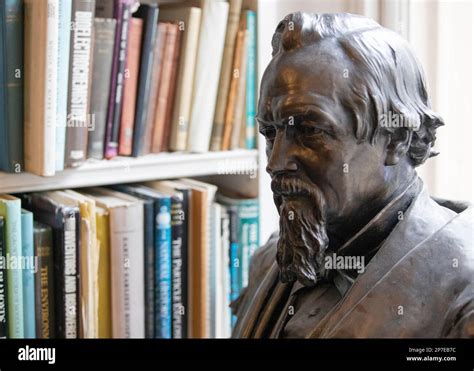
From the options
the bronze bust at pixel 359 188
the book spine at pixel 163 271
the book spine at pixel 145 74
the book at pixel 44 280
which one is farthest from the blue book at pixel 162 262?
the bronze bust at pixel 359 188

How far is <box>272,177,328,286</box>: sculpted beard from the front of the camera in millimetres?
1037

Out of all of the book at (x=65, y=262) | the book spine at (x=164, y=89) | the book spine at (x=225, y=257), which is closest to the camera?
the book at (x=65, y=262)

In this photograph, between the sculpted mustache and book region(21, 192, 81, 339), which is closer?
the sculpted mustache

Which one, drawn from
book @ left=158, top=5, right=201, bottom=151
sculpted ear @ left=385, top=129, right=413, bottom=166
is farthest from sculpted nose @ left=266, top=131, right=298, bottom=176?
book @ left=158, top=5, right=201, bottom=151

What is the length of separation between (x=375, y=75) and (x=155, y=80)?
71 centimetres

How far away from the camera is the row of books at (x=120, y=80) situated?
1450mm

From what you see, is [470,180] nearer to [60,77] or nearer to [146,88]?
[146,88]

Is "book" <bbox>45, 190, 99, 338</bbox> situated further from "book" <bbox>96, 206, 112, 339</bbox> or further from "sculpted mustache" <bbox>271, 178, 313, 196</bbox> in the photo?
"sculpted mustache" <bbox>271, 178, 313, 196</bbox>

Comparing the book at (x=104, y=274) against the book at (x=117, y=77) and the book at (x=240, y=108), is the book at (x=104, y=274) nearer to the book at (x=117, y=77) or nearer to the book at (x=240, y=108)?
the book at (x=117, y=77)

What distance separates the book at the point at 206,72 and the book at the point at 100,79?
185 millimetres

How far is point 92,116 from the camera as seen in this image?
5.09ft

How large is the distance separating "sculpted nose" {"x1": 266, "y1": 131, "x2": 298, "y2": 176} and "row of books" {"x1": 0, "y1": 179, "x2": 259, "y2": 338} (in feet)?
1.93

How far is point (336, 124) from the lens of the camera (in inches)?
39.5

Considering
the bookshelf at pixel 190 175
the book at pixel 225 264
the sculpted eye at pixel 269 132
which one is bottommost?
the book at pixel 225 264
